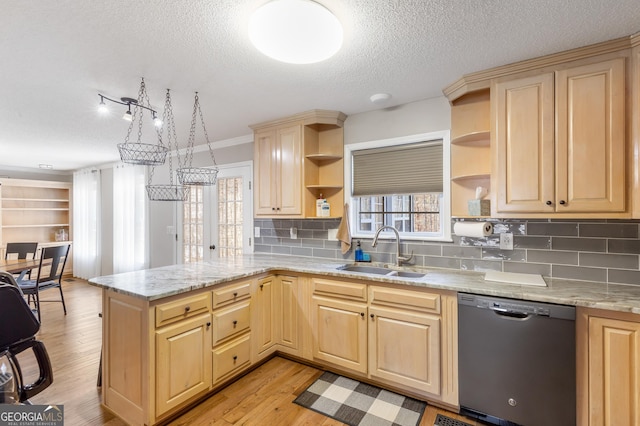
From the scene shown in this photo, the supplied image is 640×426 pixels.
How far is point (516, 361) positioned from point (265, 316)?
1895 mm

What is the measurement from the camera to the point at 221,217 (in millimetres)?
4117

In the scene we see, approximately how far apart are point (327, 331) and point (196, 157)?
3.27m

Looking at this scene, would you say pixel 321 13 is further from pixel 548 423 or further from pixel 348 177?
pixel 548 423

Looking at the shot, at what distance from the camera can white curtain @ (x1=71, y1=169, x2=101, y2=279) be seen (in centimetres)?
593

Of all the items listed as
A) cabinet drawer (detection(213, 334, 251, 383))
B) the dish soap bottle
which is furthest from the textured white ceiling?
cabinet drawer (detection(213, 334, 251, 383))

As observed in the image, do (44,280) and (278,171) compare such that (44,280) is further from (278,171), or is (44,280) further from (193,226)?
(278,171)

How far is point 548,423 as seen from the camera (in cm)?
171

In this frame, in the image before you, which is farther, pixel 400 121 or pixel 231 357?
pixel 400 121

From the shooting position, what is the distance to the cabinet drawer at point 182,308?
6.11 feet

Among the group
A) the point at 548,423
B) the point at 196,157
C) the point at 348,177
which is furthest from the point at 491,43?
the point at 196,157

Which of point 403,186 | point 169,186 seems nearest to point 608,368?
point 403,186

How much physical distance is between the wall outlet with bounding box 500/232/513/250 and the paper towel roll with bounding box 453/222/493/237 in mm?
166

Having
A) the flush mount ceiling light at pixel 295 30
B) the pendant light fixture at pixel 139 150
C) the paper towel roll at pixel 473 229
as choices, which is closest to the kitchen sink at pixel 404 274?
the paper towel roll at pixel 473 229

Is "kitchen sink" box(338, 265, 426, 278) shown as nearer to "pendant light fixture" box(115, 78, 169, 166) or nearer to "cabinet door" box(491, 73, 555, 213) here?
"cabinet door" box(491, 73, 555, 213)
